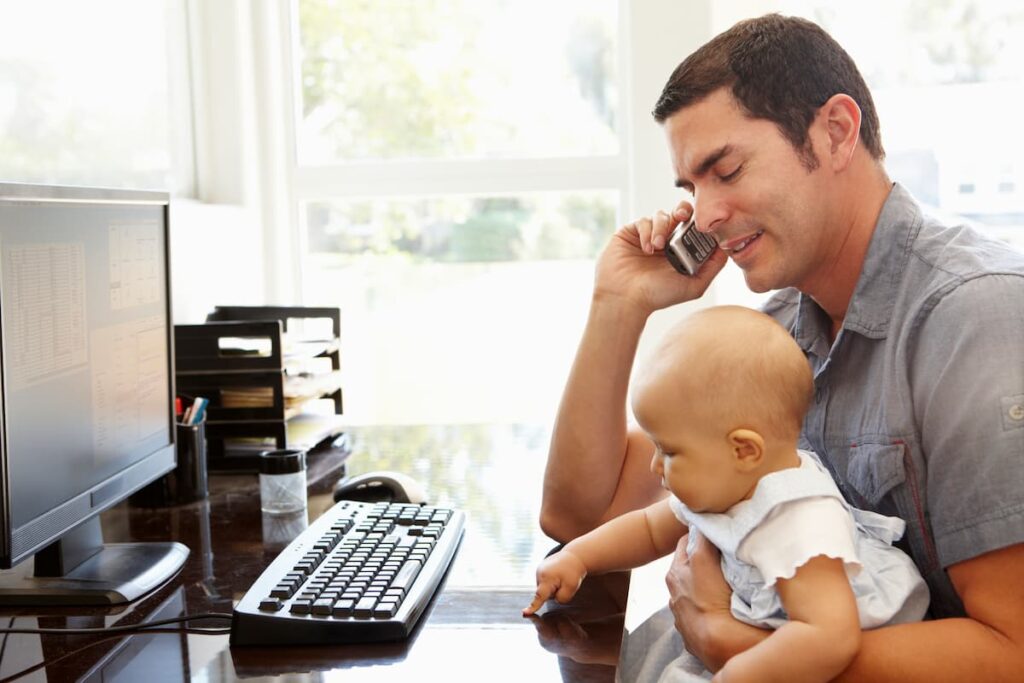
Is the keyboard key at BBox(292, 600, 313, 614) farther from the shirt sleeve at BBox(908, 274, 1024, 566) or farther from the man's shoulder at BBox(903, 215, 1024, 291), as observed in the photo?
the man's shoulder at BBox(903, 215, 1024, 291)

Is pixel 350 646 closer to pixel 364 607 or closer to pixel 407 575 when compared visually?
pixel 364 607

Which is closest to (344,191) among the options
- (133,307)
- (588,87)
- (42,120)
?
(588,87)

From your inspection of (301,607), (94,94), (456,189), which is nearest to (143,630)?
(301,607)

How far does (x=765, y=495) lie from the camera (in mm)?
1126

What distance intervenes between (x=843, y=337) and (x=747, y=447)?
0.29m

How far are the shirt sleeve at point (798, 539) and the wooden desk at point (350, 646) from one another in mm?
209

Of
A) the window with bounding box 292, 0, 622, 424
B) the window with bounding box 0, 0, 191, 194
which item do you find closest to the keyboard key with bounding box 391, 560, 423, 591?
the window with bounding box 0, 0, 191, 194

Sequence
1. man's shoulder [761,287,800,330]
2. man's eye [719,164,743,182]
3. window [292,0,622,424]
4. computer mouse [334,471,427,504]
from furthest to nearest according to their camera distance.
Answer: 1. window [292,0,622,424]
2. computer mouse [334,471,427,504]
3. man's shoulder [761,287,800,330]
4. man's eye [719,164,743,182]

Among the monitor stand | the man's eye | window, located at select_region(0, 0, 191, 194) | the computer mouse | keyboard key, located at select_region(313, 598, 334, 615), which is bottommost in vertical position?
the monitor stand

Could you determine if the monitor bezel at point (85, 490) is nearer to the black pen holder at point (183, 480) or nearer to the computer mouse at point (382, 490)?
the black pen holder at point (183, 480)

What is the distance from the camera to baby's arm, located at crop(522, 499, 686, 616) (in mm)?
1351

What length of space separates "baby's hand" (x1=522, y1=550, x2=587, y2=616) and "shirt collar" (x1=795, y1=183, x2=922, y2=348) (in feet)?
1.51

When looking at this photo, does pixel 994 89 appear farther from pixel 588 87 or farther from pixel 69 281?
pixel 69 281

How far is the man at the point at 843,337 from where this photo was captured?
3.50 ft
